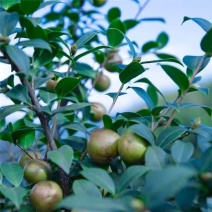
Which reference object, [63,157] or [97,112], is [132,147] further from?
[97,112]

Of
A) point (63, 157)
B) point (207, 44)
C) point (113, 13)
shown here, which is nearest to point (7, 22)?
point (63, 157)

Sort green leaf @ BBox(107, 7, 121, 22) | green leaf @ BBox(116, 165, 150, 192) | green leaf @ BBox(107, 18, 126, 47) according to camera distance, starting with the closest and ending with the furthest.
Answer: green leaf @ BBox(116, 165, 150, 192), green leaf @ BBox(107, 18, 126, 47), green leaf @ BBox(107, 7, 121, 22)

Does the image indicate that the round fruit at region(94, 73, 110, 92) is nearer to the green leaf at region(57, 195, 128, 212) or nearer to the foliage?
the foliage

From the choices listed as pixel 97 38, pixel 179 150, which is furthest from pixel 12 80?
pixel 97 38

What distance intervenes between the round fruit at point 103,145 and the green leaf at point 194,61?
7.7 inches

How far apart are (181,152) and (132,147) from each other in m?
0.08

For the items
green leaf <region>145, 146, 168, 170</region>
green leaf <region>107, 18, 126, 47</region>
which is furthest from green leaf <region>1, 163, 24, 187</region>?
green leaf <region>107, 18, 126, 47</region>

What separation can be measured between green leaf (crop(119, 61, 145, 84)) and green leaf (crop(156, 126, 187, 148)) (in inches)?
4.5

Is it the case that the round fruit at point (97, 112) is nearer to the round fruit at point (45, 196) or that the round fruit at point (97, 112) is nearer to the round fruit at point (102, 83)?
the round fruit at point (102, 83)

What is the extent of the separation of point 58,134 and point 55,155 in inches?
20.6

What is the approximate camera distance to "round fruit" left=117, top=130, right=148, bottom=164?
0.66 meters

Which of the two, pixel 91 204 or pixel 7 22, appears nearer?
pixel 91 204

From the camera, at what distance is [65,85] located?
0.76m

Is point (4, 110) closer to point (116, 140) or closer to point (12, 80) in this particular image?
point (12, 80)
